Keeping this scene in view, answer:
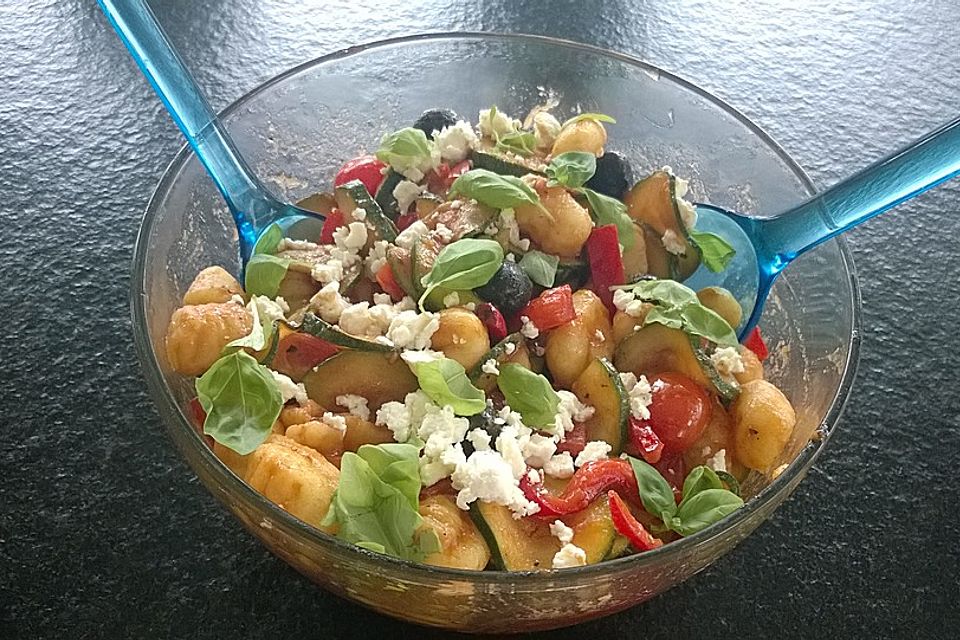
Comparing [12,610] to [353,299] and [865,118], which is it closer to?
[353,299]

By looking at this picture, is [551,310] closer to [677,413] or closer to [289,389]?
[677,413]

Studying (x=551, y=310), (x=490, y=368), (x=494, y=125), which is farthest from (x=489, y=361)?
(x=494, y=125)

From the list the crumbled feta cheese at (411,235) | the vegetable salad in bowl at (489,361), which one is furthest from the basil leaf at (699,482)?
the crumbled feta cheese at (411,235)

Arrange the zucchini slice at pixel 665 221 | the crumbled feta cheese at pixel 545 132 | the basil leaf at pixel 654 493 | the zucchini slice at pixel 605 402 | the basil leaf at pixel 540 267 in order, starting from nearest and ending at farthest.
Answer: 1. the basil leaf at pixel 654 493
2. the zucchini slice at pixel 605 402
3. the basil leaf at pixel 540 267
4. the zucchini slice at pixel 665 221
5. the crumbled feta cheese at pixel 545 132

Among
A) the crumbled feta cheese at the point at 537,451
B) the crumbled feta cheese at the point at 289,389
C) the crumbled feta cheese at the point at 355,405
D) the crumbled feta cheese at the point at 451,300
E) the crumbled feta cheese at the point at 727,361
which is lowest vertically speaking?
the crumbled feta cheese at the point at 727,361

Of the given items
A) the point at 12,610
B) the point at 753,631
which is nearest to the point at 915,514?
the point at 753,631

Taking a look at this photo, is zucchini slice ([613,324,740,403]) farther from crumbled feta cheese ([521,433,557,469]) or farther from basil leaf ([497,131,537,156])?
basil leaf ([497,131,537,156])

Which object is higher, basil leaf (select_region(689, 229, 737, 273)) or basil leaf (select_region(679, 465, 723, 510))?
basil leaf (select_region(689, 229, 737, 273))

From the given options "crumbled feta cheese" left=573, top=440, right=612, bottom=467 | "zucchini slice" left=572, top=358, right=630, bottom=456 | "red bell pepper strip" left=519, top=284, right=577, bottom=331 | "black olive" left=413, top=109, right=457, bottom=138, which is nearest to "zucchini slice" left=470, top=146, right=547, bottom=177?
"black olive" left=413, top=109, right=457, bottom=138

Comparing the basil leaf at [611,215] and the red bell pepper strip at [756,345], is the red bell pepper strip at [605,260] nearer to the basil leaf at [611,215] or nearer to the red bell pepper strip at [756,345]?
the basil leaf at [611,215]
